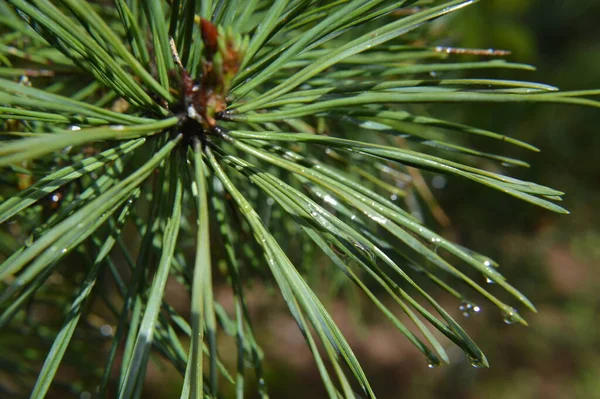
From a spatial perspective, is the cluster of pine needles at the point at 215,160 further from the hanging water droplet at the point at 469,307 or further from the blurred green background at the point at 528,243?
the blurred green background at the point at 528,243

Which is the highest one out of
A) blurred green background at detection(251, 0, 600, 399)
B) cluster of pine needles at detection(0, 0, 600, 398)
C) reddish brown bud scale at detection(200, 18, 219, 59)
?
reddish brown bud scale at detection(200, 18, 219, 59)

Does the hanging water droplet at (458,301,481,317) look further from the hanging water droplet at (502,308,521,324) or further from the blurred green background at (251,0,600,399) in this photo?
the blurred green background at (251,0,600,399)

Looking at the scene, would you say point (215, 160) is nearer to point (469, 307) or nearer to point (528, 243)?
point (469, 307)

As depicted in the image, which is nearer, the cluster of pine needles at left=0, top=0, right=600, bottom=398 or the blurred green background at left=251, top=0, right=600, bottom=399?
the cluster of pine needles at left=0, top=0, right=600, bottom=398

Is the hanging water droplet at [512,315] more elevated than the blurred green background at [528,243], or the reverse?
the hanging water droplet at [512,315]

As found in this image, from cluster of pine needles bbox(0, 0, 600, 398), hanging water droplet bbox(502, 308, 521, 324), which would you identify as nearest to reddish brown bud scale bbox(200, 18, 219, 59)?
cluster of pine needles bbox(0, 0, 600, 398)

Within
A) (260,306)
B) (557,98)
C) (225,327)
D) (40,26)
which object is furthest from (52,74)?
(260,306)

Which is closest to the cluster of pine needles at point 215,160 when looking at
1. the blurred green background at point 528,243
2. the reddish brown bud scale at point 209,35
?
the reddish brown bud scale at point 209,35

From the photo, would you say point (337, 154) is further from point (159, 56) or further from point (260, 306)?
point (260, 306)
